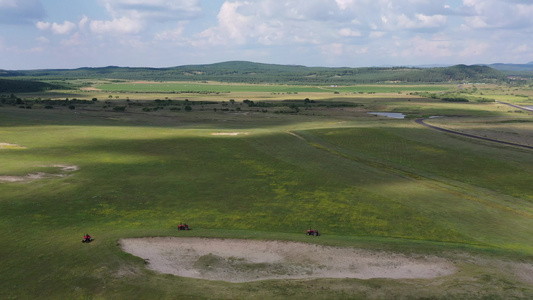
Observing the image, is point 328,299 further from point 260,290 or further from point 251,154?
point 251,154

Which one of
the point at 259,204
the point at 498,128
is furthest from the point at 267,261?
the point at 498,128

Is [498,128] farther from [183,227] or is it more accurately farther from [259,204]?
[183,227]

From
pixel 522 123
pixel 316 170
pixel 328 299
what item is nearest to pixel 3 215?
pixel 328 299

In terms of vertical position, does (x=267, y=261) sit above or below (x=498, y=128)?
below

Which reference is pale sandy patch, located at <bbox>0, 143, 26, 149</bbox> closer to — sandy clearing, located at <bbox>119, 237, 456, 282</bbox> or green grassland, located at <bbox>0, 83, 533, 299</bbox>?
green grassland, located at <bbox>0, 83, 533, 299</bbox>

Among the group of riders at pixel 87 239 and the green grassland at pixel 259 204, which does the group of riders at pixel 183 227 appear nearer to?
the green grassland at pixel 259 204

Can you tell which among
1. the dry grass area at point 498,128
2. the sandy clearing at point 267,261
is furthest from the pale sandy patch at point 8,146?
the dry grass area at point 498,128
